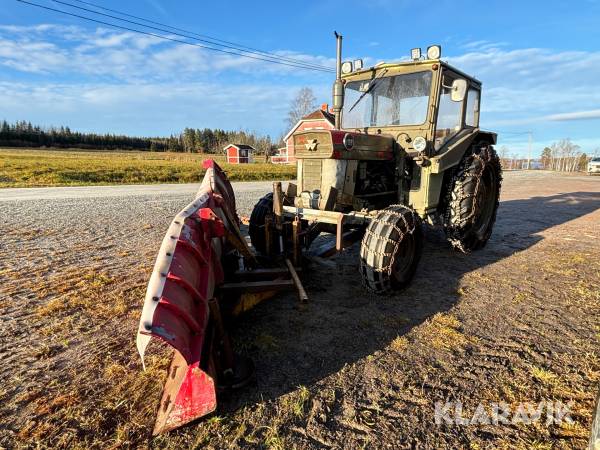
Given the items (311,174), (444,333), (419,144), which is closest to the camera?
(444,333)

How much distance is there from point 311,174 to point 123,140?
95322 mm

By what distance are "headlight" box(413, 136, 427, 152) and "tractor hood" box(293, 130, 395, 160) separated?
0.42 meters

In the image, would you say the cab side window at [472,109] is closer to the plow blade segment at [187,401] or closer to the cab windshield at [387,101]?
the cab windshield at [387,101]

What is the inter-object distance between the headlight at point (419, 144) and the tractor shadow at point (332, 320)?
62.8 inches

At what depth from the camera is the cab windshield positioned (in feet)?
15.8

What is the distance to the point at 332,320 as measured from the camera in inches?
134

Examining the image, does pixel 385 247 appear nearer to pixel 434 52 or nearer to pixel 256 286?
pixel 256 286

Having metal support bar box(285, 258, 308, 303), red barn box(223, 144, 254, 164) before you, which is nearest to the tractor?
metal support bar box(285, 258, 308, 303)

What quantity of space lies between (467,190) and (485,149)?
1109 mm

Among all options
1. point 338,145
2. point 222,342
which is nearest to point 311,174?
point 338,145

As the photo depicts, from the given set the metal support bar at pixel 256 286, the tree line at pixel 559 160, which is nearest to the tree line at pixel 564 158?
the tree line at pixel 559 160

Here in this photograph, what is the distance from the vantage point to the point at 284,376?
2545mm

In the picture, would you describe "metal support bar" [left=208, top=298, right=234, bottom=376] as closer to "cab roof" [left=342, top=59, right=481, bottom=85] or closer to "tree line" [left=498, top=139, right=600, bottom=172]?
"cab roof" [left=342, top=59, right=481, bottom=85]

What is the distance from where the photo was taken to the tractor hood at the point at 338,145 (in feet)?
13.6
